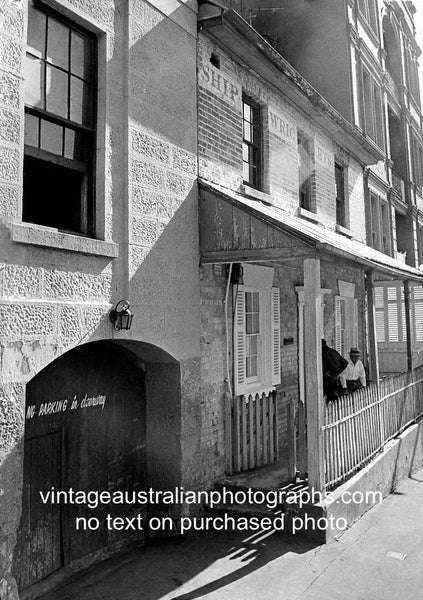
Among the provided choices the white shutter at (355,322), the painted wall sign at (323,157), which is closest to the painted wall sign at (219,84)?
the painted wall sign at (323,157)

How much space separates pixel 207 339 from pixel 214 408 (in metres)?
0.89

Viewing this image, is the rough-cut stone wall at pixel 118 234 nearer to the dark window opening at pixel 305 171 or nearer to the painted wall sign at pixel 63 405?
the painted wall sign at pixel 63 405

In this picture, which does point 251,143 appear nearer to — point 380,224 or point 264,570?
point 264,570

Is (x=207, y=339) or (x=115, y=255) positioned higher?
(x=115, y=255)

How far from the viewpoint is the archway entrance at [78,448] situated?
484cm

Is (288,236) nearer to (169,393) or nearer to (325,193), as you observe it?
(169,393)

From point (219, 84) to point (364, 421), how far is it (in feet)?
17.1

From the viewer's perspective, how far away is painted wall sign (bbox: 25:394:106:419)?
486 centimetres

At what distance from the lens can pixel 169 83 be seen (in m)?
6.26

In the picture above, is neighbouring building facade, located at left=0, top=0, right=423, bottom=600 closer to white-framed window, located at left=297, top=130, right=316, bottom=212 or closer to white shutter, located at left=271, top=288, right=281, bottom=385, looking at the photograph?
white shutter, located at left=271, top=288, right=281, bottom=385

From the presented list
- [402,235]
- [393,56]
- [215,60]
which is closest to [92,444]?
[215,60]

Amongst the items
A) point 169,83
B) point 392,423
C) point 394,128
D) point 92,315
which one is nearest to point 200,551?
point 92,315

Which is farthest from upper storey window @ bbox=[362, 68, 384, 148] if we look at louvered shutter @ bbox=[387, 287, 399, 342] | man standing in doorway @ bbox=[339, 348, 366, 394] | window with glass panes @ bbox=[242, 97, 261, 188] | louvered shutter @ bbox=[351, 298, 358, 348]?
man standing in doorway @ bbox=[339, 348, 366, 394]

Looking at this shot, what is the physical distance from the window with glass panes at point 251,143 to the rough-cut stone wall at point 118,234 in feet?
5.57
